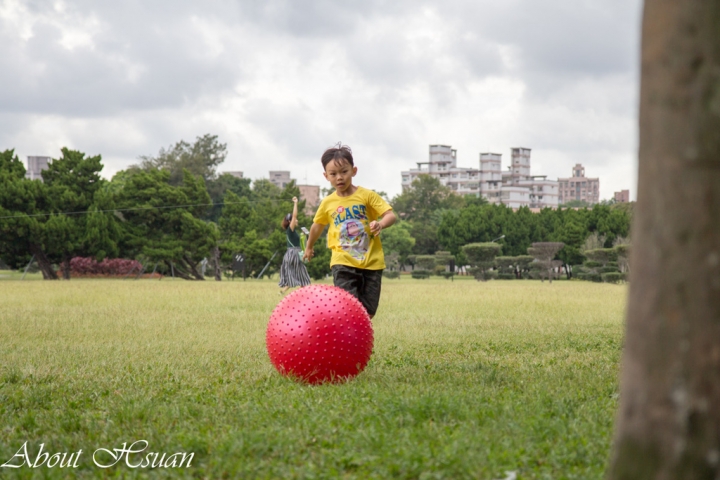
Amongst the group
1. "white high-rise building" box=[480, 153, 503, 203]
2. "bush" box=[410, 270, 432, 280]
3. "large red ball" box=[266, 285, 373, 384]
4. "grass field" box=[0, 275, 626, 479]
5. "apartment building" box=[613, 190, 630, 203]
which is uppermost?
"white high-rise building" box=[480, 153, 503, 203]

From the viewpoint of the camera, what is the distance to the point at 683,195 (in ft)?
7.22

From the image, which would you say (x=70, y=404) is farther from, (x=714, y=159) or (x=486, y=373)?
(x=714, y=159)

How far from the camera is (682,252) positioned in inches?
86.7

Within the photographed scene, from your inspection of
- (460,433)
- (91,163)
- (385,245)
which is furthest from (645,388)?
(385,245)

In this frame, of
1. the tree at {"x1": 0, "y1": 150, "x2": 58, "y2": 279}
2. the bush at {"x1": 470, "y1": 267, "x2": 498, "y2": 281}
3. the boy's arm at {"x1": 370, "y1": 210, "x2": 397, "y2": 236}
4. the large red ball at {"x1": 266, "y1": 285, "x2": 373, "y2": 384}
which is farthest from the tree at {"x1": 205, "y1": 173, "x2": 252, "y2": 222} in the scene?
the large red ball at {"x1": 266, "y1": 285, "x2": 373, "y2": 384}

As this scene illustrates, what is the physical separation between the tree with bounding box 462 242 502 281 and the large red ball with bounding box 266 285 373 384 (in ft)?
127

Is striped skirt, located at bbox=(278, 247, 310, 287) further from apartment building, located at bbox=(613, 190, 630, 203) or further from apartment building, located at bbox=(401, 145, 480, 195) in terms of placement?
apartment building, located at bbox=(401, 145, 480, 195)

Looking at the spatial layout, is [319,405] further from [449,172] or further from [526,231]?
[449,172]

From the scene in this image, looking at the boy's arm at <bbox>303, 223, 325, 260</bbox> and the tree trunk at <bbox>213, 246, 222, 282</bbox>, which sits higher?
the boy's arm at <bbox>303, 223, 325, 260</bbox>

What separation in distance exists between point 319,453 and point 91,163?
115ft

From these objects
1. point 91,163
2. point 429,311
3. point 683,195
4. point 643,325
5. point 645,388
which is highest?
point 91,163

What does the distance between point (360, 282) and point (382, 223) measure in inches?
26.4

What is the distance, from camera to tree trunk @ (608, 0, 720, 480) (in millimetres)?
2186

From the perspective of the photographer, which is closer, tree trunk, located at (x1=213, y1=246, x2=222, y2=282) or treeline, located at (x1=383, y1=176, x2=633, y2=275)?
tree trunk, located at (x1=213, y1=246, x2=222, y2=282)
